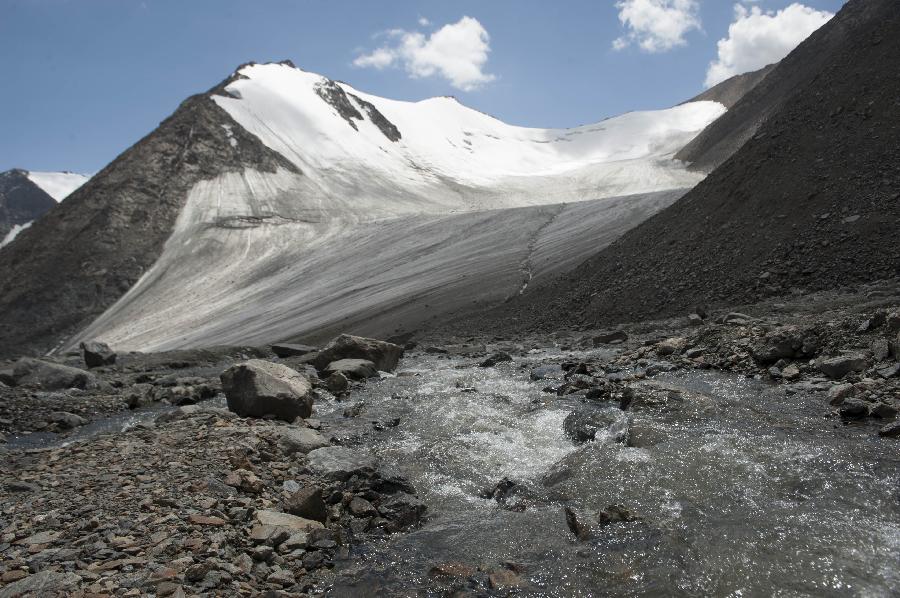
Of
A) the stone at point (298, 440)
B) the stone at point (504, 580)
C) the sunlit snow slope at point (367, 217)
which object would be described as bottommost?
the stone at point (504, 580)

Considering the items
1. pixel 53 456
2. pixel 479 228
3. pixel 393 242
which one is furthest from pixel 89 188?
pixel 53 456

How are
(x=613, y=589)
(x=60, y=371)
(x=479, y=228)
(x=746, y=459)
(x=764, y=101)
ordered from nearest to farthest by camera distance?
(x=613, y=589) < (x=746, y=459) < (x=60, y=371) < (x=479, y=228) < (x=764, y=101)

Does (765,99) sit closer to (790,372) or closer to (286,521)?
(790,372)

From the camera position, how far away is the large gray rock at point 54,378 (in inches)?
677

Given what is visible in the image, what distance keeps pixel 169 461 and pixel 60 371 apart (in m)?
12.4

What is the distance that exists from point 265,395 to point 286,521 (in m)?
4.43

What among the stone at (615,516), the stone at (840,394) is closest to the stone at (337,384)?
the stone at (615,516)

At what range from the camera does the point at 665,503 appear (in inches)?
270

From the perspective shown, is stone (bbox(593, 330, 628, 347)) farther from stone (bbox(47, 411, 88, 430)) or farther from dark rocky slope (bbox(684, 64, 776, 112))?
dark rocky slope (bbox(684, 64, 776, 112))

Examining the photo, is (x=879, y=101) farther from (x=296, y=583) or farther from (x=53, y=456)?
(x=53, y=456)

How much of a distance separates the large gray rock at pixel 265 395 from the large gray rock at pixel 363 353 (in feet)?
16.1

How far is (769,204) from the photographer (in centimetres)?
1855

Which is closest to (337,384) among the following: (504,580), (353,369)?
(353,369)

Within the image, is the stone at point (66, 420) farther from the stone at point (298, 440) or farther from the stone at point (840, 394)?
the stone at point (840, 394)
